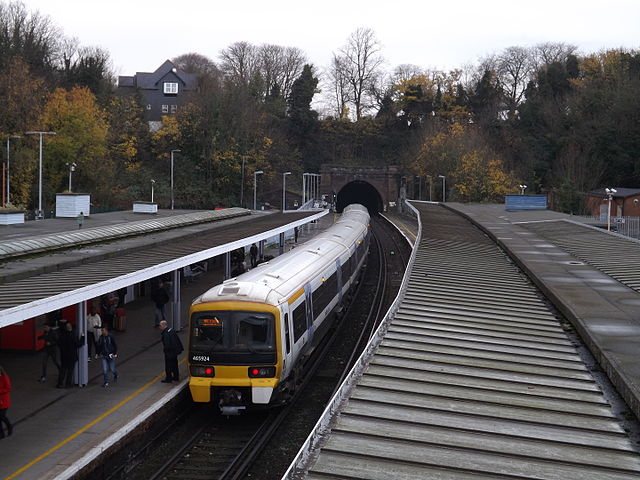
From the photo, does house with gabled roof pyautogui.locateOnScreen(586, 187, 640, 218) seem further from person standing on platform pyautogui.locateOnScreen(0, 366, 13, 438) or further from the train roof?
person standing on platform pyautogui.locateOnScreen(0, 366, 13, 438)

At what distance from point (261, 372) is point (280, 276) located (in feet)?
9.05

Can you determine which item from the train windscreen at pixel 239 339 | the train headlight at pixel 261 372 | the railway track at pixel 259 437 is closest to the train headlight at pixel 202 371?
the train windscreen at pixel 239 339

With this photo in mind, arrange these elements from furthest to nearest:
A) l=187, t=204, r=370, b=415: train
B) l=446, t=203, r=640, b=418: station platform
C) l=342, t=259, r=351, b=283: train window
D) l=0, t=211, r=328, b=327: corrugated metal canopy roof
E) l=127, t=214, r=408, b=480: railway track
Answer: l=342, t=259, r=351, b=283: train window, l=187, t=204, r=370, b=415: train, l=127, t=214, r=408, b=480: railway track, l=0, t=211, r=328, b=327: corrugated metal canopy roof, l=446, t=203, r=640, b=418: station platform

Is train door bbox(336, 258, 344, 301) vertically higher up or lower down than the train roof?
lower down

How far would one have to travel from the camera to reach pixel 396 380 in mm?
9078

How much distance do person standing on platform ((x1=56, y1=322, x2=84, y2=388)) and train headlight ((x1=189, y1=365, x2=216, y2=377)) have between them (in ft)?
9.15

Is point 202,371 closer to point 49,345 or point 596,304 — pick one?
point 49,345

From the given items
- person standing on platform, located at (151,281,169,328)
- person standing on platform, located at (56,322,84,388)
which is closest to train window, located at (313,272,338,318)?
person standing on platform, located at (151,281,169,328)

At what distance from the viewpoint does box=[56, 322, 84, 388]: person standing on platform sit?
47.4ft

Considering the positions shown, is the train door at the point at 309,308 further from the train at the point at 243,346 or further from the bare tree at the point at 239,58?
the bare tree at the point at 239,58

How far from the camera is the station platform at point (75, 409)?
1059cm

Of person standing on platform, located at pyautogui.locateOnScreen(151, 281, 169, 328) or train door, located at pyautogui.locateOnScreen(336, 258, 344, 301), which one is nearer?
person standing on platform, located at pyautogui.locateOnScreen(151, 281, 169, 328)

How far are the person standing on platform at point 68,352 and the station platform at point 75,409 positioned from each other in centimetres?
26

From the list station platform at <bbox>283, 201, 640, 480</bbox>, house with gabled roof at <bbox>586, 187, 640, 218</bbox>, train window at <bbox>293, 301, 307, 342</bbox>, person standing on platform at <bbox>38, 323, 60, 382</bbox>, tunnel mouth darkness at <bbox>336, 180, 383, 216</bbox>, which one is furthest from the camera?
tunnel mouth darkness at <bbox>336, 180, 383, 216</bbox>
